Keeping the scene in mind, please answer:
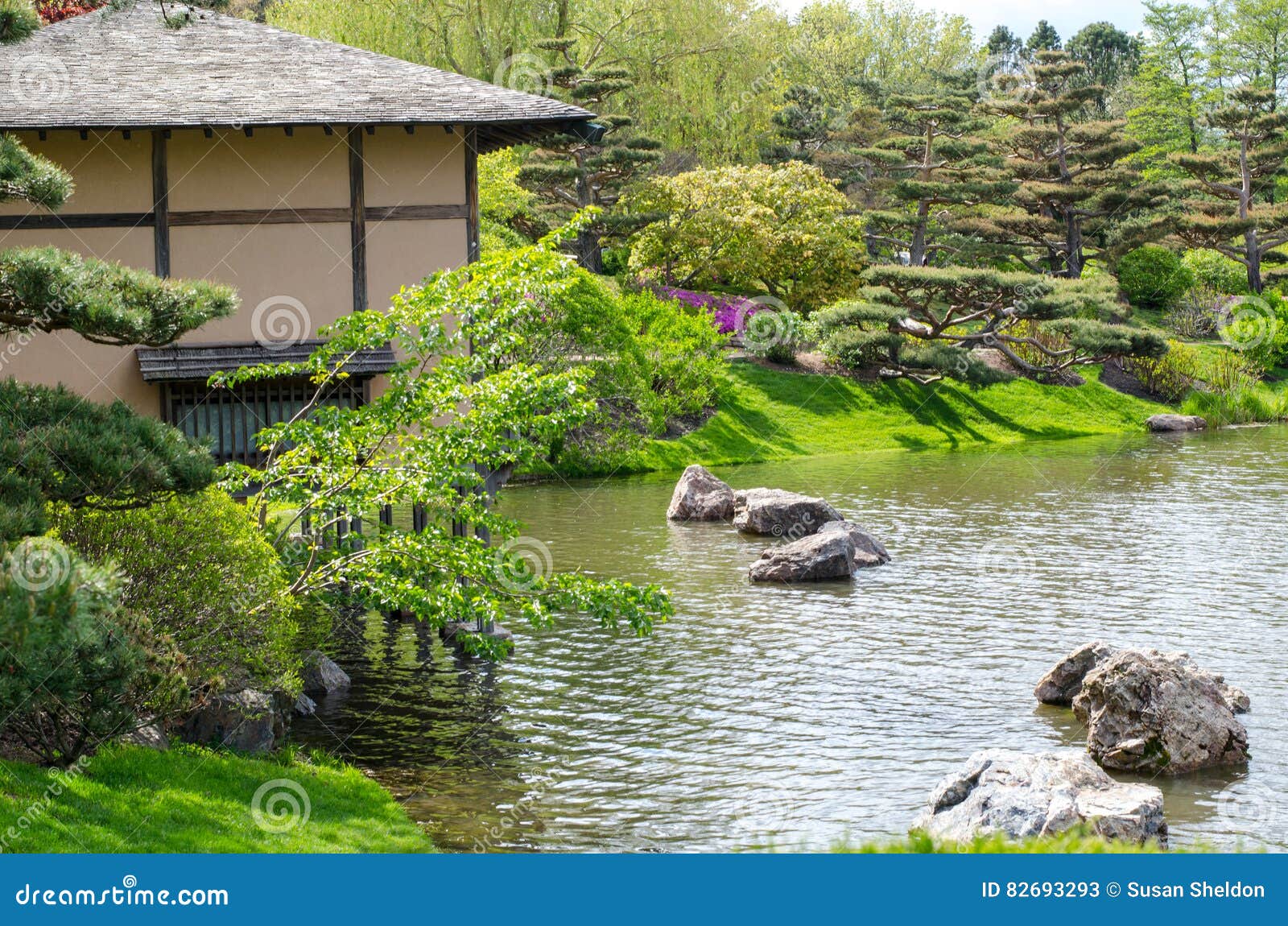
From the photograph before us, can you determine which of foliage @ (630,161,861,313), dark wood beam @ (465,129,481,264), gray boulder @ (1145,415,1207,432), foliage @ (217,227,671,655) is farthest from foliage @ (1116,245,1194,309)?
foliage @ (217,227,671,655)

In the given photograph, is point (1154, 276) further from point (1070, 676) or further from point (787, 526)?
point (1070, 676)

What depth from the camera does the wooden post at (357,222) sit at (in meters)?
15.8

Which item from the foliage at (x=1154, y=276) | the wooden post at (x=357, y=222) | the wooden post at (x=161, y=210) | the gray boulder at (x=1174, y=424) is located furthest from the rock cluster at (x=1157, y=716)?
the foliage at (x=1154, y=276)

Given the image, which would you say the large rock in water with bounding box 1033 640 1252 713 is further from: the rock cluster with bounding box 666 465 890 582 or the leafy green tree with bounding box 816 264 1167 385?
the leafy green tree with bounding box 816 264 1167 385

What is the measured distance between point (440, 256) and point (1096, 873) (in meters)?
11.9

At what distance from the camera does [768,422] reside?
119ft

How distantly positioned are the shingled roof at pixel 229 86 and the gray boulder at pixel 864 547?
25.1 feet

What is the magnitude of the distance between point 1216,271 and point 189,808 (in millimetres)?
47811

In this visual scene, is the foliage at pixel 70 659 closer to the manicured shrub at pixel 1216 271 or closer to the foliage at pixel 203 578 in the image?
the foliage at pixel 203 578

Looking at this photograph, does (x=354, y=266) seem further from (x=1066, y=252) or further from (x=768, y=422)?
(x=1066, y=252)

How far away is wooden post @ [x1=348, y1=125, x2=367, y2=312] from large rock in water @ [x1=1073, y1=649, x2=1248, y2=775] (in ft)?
31.0

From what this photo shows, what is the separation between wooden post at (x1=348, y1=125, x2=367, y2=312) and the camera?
1580cm

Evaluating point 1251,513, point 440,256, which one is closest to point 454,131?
point 440,256

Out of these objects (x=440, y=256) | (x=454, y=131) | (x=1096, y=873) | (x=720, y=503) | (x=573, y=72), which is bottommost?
(x=720, y=503)
